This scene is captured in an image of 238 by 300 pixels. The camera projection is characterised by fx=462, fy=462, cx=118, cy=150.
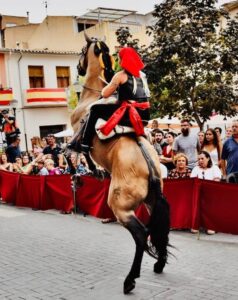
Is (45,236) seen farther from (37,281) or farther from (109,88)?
(109,88)

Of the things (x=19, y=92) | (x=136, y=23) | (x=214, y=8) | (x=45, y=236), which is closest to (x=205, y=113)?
(x=214, y=8)

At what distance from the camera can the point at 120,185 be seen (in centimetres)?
557

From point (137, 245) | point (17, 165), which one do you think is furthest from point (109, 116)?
point (17, 165)

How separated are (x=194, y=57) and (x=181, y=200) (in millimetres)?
7119

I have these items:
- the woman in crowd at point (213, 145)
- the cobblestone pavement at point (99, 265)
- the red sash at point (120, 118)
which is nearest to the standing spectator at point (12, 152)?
the cobblestone pavement at point (99, 265)

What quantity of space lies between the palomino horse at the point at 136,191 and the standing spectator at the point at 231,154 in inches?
128

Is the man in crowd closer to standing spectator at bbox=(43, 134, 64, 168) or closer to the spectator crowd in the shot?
the spectator crowd

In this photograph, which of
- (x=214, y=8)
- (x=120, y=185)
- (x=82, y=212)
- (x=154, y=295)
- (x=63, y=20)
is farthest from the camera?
(x=63, y=20)

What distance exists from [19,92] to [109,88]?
27.2 metres

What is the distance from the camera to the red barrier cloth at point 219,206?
24.3ft

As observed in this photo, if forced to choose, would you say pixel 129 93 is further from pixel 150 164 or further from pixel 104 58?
pixel 104 58

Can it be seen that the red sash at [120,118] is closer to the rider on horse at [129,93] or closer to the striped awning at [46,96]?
the rider on horse at [129,93]

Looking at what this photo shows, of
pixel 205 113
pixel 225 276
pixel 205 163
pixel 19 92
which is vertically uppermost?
pixel 19 92

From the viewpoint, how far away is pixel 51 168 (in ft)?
38.1
